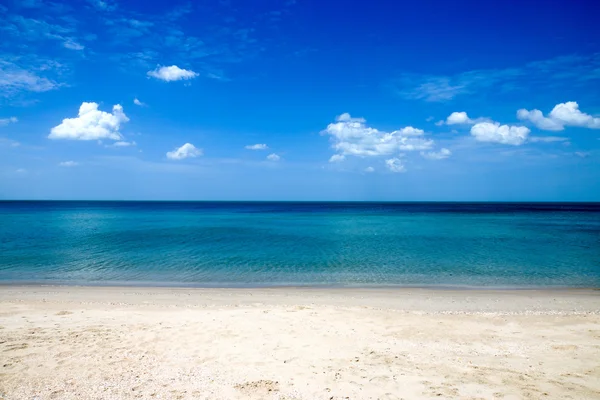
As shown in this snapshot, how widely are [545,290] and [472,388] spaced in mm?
12935

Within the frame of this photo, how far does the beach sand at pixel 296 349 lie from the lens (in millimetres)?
6664

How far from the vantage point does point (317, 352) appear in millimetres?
8383

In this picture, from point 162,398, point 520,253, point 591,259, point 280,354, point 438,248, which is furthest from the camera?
point 438,248

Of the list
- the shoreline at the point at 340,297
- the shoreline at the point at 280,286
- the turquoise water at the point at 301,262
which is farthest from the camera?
the turquoise water at the point at 301,262

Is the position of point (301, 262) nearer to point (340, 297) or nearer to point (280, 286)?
point (280, 286)

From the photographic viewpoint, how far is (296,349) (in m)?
8.56

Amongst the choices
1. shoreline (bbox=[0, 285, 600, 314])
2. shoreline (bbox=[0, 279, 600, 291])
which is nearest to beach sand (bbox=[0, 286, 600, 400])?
shoreline (bbox=[0, 285, 600, 314])

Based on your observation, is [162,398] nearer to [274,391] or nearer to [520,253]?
[274,391]

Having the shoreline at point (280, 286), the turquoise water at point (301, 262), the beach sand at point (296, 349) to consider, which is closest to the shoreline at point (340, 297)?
the beach sand at point (296, 349)

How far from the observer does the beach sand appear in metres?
6.66

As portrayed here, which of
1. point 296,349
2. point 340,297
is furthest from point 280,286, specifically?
point 296,349

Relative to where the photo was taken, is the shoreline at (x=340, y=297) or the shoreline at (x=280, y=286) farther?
the shoreline at (x=280, y=286)

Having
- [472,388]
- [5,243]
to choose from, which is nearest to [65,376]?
[472,388]

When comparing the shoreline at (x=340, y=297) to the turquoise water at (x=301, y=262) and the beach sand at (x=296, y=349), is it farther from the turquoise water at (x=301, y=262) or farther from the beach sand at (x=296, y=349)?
the turquoise water at (x=301, y=262)
